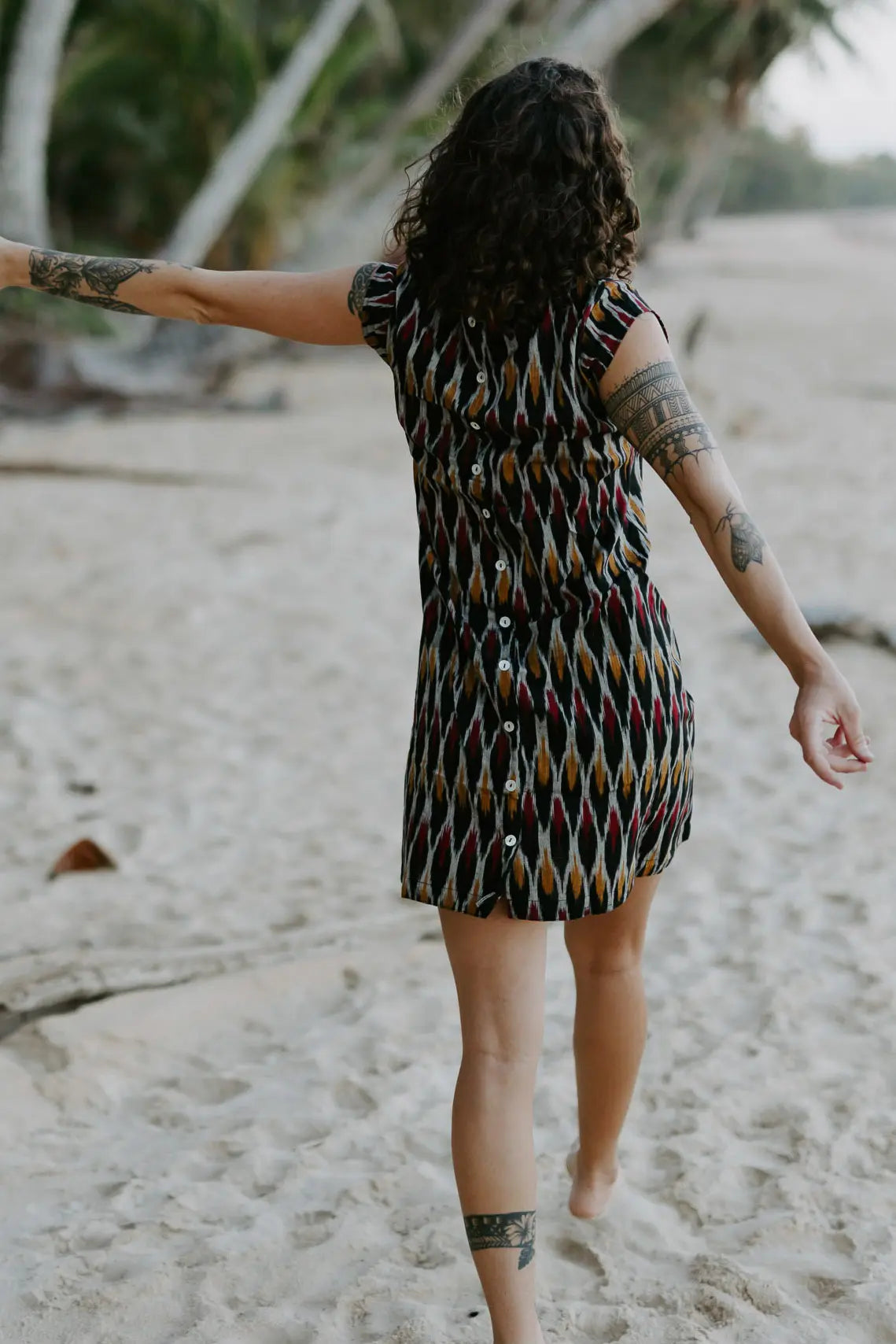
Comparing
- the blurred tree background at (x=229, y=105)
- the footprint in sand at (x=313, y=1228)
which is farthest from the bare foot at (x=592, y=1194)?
the blurred tree background at (x=229, y=105)

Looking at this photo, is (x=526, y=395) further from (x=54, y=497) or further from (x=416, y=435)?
(x=54, y=497)

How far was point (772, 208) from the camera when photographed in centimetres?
6166

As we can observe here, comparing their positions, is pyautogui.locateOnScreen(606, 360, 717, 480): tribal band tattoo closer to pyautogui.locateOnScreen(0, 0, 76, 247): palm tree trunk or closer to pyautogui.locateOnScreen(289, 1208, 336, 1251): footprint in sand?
pyautogui.locateOnScreen(289, 1208, 336, 1251): footprint in sand

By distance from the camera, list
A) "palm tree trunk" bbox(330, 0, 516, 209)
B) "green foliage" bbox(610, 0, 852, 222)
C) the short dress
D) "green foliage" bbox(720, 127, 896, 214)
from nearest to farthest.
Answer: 1. the short dress
2. "palm tree trunk" bbox(330, 0, 516, 209)
3. "green foliage" bbox(610, 0, 852, 222)
4. "green foliage" bbox(720, 127, 896, 214)

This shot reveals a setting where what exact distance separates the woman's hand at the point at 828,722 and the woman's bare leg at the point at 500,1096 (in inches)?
16.8

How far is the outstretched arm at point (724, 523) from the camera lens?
5.30ft

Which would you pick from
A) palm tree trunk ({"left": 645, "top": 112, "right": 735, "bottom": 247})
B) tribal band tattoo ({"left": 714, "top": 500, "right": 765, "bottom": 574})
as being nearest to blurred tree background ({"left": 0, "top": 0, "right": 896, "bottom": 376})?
tribal band tattoo ({"left": 714, "top": 500, "right": 765, "bottom": 574})

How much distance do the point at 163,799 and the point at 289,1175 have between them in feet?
6.72

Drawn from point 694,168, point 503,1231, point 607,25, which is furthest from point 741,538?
point 694,168

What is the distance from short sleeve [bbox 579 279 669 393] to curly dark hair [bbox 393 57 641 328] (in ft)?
0.10

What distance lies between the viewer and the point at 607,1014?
2.12 meters

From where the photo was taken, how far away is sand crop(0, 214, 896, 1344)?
2.23 metres

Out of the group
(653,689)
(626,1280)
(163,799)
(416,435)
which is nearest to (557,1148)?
(626,1280)

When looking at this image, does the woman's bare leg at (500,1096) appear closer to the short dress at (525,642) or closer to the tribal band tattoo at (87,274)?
the short dress at (525,642)
